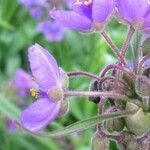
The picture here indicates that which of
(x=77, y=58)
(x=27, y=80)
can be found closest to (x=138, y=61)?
(x=27, y=80)

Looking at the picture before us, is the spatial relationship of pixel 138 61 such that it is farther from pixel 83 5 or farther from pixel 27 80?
pixel 27 80

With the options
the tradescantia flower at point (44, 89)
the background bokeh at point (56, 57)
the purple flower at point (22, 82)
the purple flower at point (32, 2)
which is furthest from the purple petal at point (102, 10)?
the purple flower at point (32, 2)

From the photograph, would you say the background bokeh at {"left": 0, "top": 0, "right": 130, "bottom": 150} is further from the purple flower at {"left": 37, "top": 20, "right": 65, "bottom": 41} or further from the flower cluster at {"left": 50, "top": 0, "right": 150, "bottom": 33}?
the flower cluster at {"left": 50, "top": 0, "right": 150, "bottom": 33}

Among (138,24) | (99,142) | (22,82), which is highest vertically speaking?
(138,24)

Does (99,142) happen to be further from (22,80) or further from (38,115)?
(22,80)

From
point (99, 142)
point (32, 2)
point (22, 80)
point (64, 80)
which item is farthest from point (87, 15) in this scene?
point (32, 2)

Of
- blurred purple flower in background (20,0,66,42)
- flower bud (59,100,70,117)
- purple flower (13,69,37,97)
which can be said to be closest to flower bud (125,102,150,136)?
flower bud (59,100,70,117)
